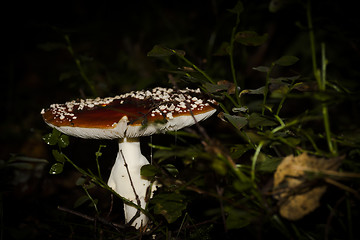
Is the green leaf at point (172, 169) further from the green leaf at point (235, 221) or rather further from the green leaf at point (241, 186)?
the green leaf at point (241, 186)

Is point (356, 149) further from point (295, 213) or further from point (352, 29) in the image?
point (352, 29)

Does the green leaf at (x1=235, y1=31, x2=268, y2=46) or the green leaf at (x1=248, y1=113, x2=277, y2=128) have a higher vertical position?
the green leaf at (x1=235, y1=31, x2=268, y2=46)

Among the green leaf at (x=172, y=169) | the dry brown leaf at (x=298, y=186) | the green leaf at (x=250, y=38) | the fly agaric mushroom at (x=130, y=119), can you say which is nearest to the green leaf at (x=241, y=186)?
the dry brown leaf at (x=298, y=186)

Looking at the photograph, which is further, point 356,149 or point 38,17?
point 38,17

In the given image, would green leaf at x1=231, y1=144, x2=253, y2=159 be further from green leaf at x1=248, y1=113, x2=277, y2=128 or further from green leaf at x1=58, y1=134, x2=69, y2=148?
green leaf at x1=58, y1=134, x2=69, y2=148

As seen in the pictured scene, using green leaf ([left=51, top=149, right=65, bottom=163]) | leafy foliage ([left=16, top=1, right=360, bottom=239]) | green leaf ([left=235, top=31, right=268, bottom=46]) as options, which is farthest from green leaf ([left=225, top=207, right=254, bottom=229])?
green leaf ([left=51, top=149, right=65, bottom=163])

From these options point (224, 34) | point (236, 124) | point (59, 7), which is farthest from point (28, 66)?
point (236, 124)
